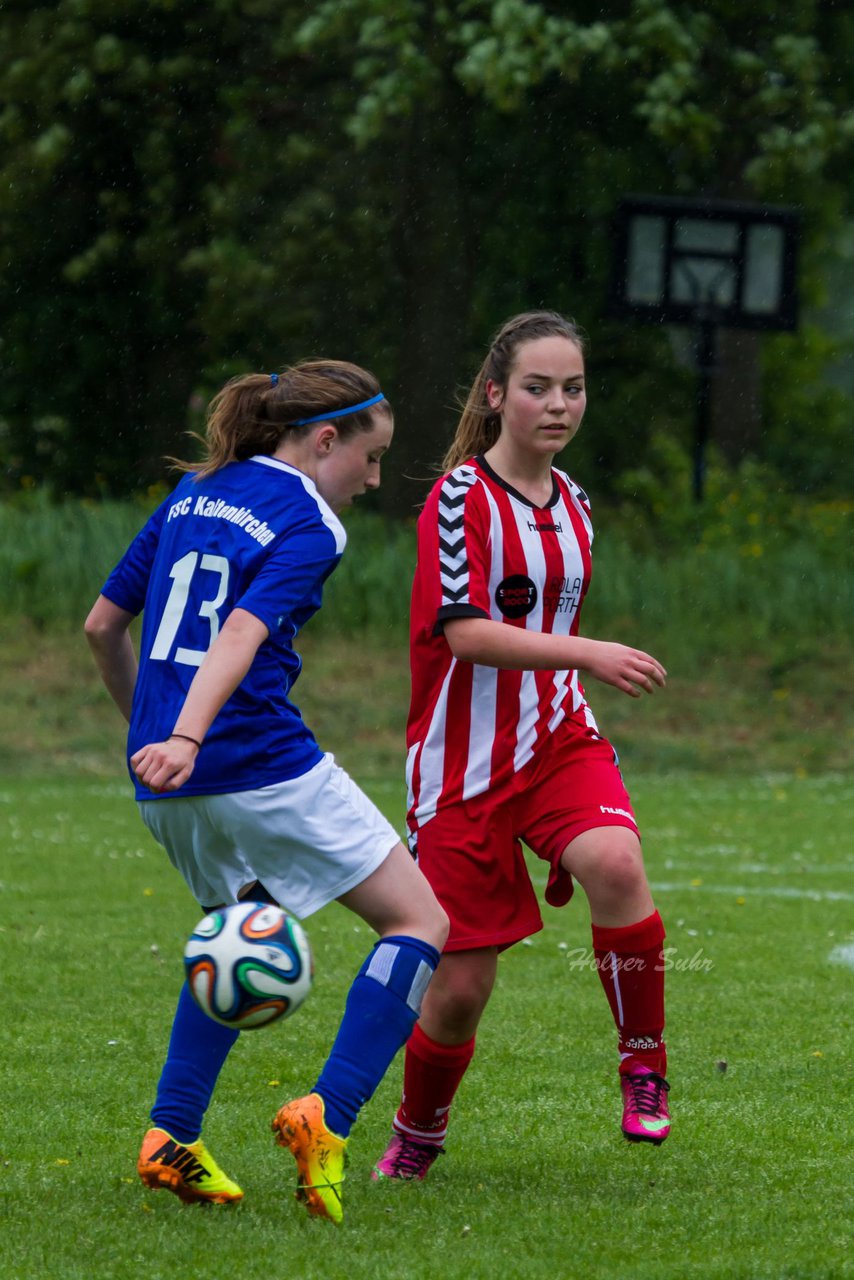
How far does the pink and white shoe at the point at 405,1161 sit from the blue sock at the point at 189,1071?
1.78 ft

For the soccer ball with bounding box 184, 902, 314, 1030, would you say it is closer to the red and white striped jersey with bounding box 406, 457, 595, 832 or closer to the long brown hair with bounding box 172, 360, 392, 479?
the red and white striped jersey with bounding box 406, 457, 595, 832

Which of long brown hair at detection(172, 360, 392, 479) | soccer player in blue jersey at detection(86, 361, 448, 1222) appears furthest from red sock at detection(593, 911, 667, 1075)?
long brown hair at detection(172, 360, 392, 479)

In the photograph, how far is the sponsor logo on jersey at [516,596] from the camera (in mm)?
4500

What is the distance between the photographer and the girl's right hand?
401cm

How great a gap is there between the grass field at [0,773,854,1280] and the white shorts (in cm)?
69

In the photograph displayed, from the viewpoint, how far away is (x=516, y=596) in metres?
4.52

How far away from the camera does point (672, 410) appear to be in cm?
2859

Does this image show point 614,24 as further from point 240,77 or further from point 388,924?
point 388,924

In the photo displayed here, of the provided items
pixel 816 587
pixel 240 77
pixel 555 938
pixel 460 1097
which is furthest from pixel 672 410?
pixel 460 1097

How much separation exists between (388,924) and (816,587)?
14731 mm

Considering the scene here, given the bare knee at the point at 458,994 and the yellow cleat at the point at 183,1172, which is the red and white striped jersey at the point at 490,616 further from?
the yellow cleat at the point at 183,1172

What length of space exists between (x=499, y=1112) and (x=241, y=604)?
1.99 m

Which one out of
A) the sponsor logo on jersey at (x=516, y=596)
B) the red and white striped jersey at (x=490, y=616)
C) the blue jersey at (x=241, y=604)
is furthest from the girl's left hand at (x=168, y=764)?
the sponsor logo on jersey at (x=516, y=596)

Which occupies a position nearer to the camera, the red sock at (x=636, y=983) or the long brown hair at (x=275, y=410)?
the long brown hair at (x=275, y=410)
